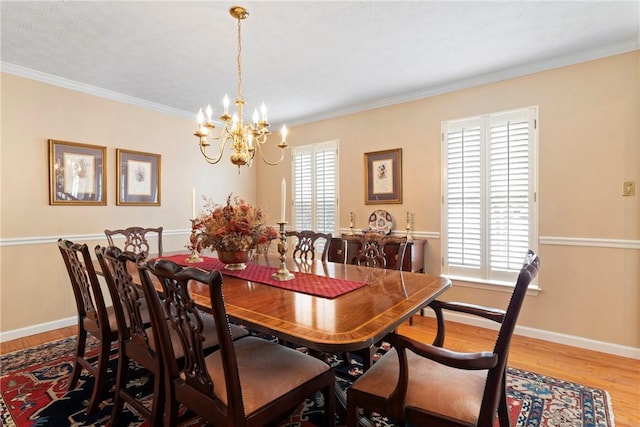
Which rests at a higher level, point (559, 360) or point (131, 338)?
point (131, 338)

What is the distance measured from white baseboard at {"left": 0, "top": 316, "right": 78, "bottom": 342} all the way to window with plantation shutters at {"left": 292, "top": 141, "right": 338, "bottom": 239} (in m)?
2.87

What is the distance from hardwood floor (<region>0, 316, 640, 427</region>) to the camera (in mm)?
2061

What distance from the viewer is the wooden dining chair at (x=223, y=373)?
3.65 feet

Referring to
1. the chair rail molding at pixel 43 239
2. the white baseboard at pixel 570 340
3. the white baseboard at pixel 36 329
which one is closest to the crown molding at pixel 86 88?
A: the chair rail molding at pixel 43 239

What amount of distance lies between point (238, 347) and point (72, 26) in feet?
8.36

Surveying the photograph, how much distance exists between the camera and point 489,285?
3.20 m

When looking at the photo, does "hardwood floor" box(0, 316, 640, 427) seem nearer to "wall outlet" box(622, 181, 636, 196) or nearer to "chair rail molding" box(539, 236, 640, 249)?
"chair rail molding" box(539, 236, 640, 249)

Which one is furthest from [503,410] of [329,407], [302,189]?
[302,189]

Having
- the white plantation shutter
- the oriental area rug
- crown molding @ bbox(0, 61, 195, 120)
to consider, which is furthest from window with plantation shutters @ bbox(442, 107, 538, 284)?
crown molding @ bbox(0, 61, 195, 120)

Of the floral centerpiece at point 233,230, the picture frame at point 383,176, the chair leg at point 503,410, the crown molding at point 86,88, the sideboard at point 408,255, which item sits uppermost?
the crown molding at point 86,88

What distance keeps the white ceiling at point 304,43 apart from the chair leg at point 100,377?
214 cm

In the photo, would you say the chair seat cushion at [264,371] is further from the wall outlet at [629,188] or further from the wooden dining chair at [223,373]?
the wall outlet at [629,188]

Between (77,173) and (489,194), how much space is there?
426cm

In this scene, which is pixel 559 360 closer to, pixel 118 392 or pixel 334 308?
pixel 334 308
